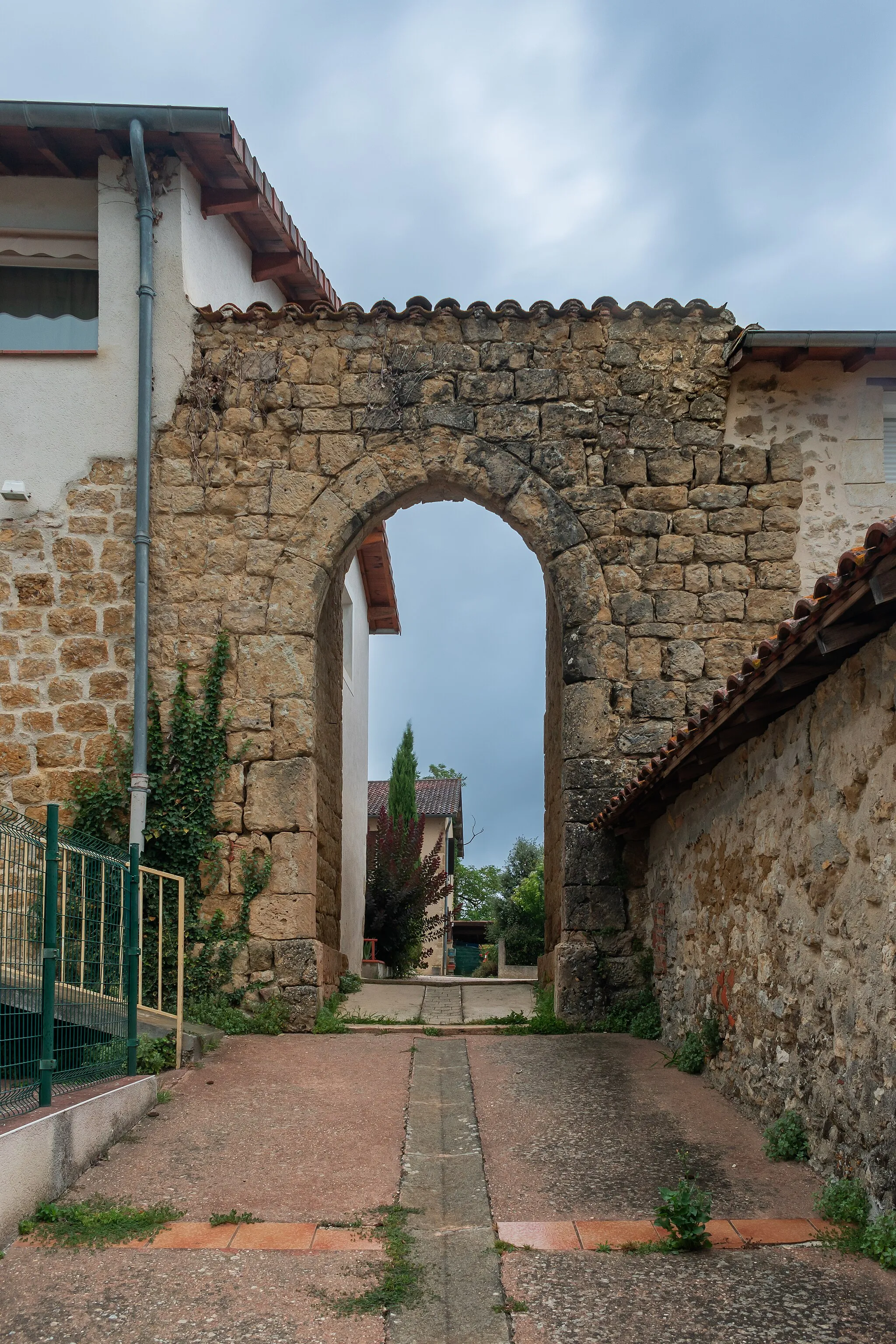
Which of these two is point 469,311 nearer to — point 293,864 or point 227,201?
point 227,201

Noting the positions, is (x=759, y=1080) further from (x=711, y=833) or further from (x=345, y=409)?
(x=345, y=409)

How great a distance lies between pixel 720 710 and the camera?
16.8ft

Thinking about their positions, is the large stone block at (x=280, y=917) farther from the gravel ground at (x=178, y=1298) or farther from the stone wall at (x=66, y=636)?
the gravel ground at (x=178, y=1298)

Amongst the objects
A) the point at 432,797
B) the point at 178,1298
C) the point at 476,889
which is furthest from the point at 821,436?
the point at 476,889

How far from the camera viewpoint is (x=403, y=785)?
2355 centimetres

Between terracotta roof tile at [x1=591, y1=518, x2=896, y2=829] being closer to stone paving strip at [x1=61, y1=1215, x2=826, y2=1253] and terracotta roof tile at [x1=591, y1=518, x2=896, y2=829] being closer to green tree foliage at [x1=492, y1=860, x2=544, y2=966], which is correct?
stone paving strip at [x1=61, y1=1215, x2=826, y2=1253]

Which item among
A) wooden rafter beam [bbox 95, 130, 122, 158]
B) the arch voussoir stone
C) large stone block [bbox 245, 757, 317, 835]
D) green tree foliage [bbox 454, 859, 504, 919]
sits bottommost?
green tree foliage [bbox 454, 859, 504, 919]

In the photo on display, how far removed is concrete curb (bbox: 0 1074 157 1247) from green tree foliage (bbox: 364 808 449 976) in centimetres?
966

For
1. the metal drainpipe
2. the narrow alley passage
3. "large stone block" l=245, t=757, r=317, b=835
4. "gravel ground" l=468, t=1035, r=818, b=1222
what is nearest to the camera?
the narrow alley passage

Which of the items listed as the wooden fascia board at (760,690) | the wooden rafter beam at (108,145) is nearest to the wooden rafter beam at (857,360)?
the wooden fascia board at (760,690)

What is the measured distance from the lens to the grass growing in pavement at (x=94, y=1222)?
4.16 metres

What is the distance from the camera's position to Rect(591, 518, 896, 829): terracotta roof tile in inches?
138

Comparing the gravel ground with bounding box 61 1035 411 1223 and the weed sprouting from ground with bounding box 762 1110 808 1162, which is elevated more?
the weed sprouting from ground with bounding box 762 1110 808 1162

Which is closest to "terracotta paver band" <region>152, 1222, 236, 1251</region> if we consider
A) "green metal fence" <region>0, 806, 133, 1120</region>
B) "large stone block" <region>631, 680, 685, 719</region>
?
"green metal fence" <region>0, 806, 133, 1120</region>
